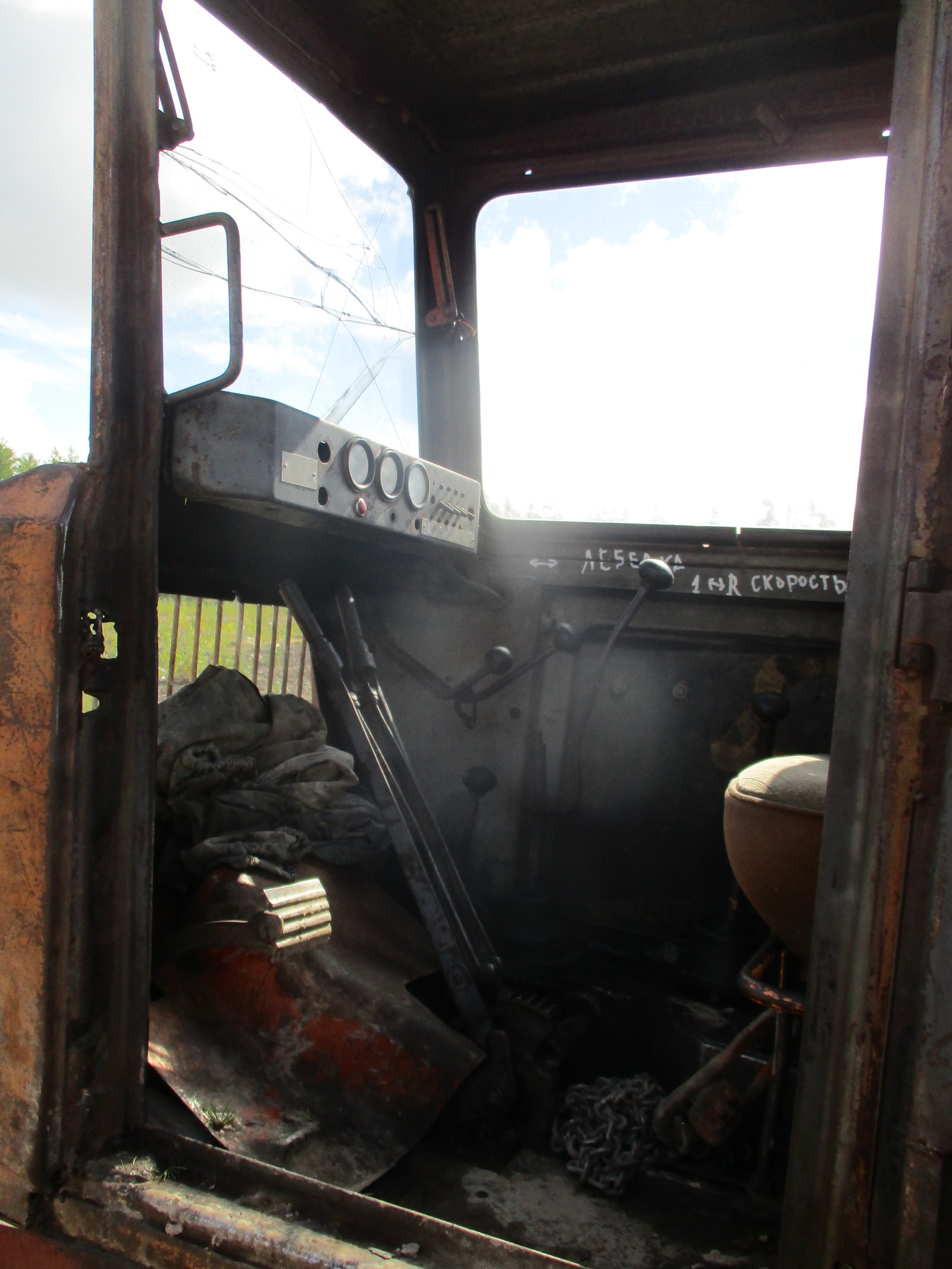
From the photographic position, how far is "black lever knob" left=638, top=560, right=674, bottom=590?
80.0 inches

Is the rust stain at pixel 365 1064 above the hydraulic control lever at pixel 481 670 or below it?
below

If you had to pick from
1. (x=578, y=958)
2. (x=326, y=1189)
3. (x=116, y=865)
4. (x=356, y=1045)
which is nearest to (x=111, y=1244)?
(x=326, y=1189)

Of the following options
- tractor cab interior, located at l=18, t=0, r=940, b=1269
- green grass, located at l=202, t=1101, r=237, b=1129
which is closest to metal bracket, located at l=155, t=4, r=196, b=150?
tractor cab interior, located at l=18, t=0, r=940, b=1269

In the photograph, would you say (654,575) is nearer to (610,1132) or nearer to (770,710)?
(770,710)

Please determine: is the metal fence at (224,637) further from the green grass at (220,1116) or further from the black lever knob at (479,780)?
the green grass at (220,1116)

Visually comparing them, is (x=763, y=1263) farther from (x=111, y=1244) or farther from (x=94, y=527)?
(x=94, y=527)

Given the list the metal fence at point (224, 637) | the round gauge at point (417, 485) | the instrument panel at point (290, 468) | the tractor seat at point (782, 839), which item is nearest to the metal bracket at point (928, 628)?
the tractor seat at point (782, 839)

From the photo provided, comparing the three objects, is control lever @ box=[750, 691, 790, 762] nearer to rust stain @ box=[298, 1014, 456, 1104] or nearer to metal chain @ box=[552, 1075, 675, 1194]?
metal chain @ box=[552, 1075, 675, 1194]

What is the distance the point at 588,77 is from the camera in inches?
81.0

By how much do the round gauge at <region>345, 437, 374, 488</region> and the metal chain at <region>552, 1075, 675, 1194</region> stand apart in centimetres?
124

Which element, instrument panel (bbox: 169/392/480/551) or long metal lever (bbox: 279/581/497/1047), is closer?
instrument panel (bbox: 169/392/480/551)

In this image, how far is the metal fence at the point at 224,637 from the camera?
9.45ft

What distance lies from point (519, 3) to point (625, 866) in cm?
190

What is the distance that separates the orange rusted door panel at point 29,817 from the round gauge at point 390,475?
0.78 m
